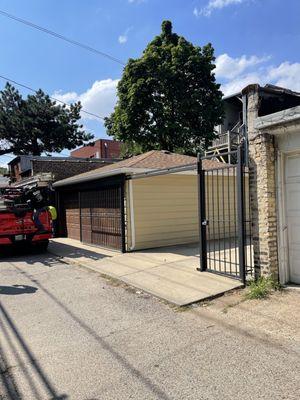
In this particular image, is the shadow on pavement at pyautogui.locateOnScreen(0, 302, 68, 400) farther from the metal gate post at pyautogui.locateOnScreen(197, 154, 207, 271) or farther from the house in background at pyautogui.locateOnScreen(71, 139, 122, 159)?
the house in background at pyautogui.locateOnScreen(71, 139, 122, 159)

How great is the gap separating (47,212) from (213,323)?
8316 millimetres

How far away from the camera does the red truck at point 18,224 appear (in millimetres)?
11117

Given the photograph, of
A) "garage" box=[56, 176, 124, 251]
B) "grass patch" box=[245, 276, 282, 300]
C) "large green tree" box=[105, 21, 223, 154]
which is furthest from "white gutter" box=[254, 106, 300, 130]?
"large green tree" box=[105, 21, 223, 154]

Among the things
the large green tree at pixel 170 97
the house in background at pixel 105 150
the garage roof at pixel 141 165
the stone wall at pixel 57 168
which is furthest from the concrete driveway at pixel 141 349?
the house in background at pixel 105 150

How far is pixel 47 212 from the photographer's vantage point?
11891mm

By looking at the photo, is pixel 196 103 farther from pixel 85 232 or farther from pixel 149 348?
pixel 149 348

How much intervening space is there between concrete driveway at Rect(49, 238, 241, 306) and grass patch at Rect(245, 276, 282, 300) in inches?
14.2

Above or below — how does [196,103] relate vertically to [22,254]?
above

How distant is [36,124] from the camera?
33.7 m

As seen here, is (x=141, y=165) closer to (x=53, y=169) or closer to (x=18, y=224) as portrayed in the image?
(x=18, y=224)

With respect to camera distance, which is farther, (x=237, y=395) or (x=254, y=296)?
(x=254, y=296)

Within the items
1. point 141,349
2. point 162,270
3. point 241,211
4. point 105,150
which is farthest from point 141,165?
point 105,150

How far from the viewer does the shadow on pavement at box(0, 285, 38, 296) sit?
698 centimetres

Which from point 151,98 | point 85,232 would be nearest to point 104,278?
point 85,232
